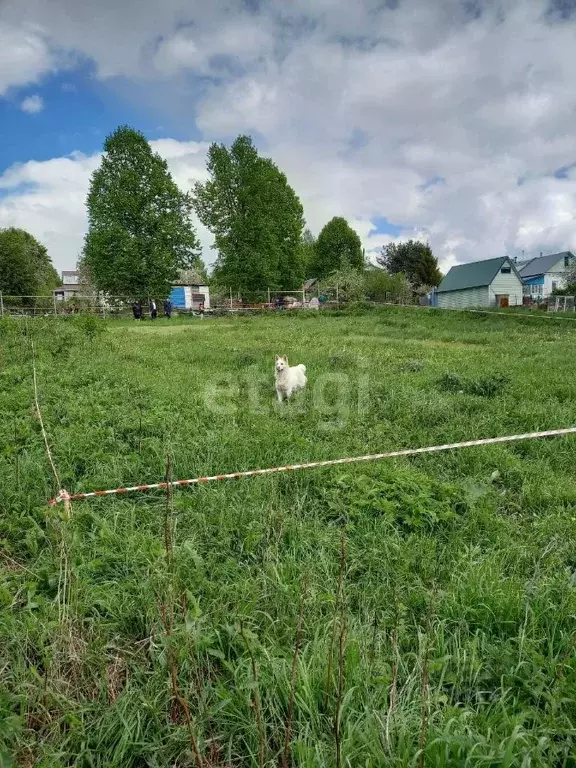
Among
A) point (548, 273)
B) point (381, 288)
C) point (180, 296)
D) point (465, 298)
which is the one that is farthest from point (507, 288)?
point (180, 296)

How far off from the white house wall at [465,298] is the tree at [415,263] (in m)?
12.5

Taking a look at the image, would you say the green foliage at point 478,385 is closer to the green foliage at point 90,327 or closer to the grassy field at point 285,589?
the grassy field at point 285,589

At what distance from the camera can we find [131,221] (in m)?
33.9

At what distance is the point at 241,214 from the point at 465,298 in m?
23.0

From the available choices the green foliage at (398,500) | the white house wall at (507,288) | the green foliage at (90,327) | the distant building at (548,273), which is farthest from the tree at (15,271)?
the distant building at (548,273)

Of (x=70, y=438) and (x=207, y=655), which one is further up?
(x=70, y=438)

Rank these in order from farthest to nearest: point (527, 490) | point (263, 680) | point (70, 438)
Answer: point (70, 438), point (527, 490), point (263, 680)

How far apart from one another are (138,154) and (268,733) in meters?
38.5

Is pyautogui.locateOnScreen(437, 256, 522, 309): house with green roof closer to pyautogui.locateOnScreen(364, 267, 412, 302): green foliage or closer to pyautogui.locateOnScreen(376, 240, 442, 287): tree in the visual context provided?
pyautogui.locateOnScreen(364, 267, 412, 302): green foliage

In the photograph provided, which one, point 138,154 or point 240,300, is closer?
point 138,154

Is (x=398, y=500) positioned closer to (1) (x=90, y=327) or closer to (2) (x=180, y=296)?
(1) (x=90, y=327)

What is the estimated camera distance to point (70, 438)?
5.08 metres

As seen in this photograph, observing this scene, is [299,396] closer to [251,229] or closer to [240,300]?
[240,300]

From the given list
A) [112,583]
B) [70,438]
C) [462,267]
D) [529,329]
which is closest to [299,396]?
[70,438]
